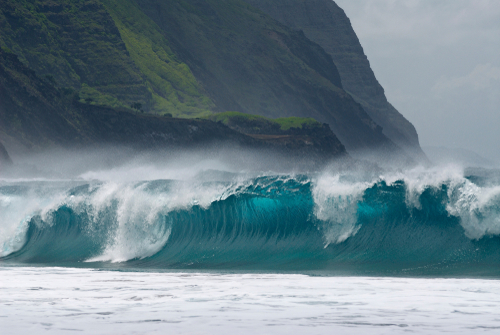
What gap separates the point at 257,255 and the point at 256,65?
138m

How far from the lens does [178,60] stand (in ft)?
434

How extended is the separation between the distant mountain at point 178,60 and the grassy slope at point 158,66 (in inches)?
10.3

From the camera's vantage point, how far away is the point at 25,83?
66.4 meters

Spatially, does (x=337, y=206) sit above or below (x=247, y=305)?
above

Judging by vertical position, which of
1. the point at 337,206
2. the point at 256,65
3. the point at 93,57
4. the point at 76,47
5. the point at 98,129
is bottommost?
the point at 337,206

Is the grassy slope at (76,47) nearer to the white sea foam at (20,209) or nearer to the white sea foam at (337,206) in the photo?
the white sea foam at (20,209)

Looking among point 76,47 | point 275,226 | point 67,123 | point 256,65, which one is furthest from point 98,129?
point 256,65

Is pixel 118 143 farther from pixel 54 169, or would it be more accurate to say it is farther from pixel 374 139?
pixel 374 139

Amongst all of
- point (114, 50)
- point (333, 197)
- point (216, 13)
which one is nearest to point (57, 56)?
point (114, 50)

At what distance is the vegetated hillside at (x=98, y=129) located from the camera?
6425 centimetres

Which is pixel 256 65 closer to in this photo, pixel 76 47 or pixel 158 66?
pixel 158 66

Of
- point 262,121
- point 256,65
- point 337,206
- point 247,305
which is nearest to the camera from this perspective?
point 247,305

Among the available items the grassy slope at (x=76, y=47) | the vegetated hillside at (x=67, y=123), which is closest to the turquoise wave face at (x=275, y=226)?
the vegetated hillside at (x=67, y=123)

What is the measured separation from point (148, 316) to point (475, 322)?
4.07 meters
